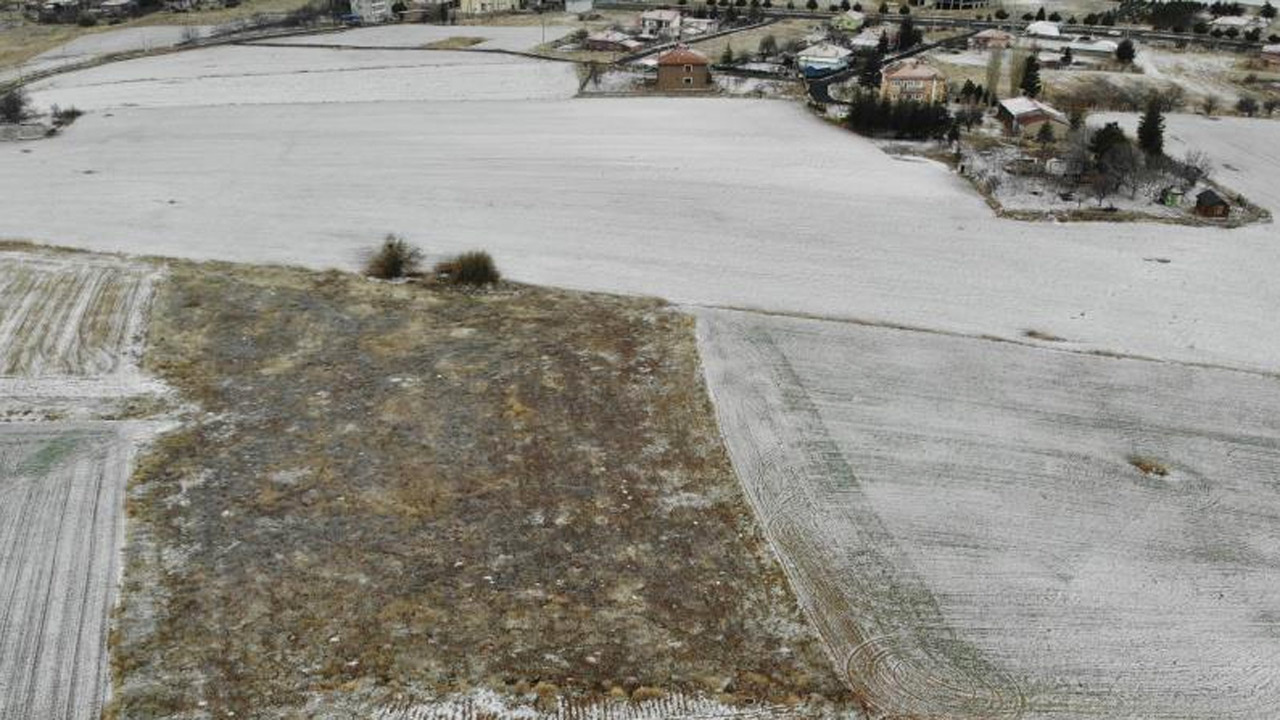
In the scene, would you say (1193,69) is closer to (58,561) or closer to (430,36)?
(430,36)

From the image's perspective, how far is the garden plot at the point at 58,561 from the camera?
1277 cm

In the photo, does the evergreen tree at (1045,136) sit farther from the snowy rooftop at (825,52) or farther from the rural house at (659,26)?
the rural house at (659,26)

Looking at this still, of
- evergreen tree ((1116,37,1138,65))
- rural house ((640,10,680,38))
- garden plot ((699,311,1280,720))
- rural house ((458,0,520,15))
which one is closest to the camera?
garden plot ((699,311,1280,720))

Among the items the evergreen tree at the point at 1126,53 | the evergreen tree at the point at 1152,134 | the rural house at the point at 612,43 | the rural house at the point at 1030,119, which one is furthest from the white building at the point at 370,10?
the evergreen tree at the point at 1152,134

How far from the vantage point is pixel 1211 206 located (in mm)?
34000

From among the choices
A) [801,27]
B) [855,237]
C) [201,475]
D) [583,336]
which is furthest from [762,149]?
[801,27]

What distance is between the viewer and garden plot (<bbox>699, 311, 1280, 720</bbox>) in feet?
44.5

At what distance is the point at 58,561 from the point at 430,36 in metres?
66.8

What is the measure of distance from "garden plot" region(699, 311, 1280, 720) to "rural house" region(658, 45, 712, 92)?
1314 inches

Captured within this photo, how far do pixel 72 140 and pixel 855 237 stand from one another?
115 ft

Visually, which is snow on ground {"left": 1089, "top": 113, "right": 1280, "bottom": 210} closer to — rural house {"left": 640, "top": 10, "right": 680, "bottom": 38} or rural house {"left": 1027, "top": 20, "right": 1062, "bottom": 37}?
rural house {"left": 1027, "top": 20, "right": 1062, "bottom": 37}

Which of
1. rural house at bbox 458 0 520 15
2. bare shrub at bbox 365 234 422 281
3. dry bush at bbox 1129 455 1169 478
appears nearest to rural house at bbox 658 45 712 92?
bare shrub at bbox 365 234 422 281

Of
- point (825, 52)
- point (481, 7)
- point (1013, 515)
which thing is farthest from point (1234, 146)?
point (481, 7)

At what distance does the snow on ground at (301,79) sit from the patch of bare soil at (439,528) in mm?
32684
